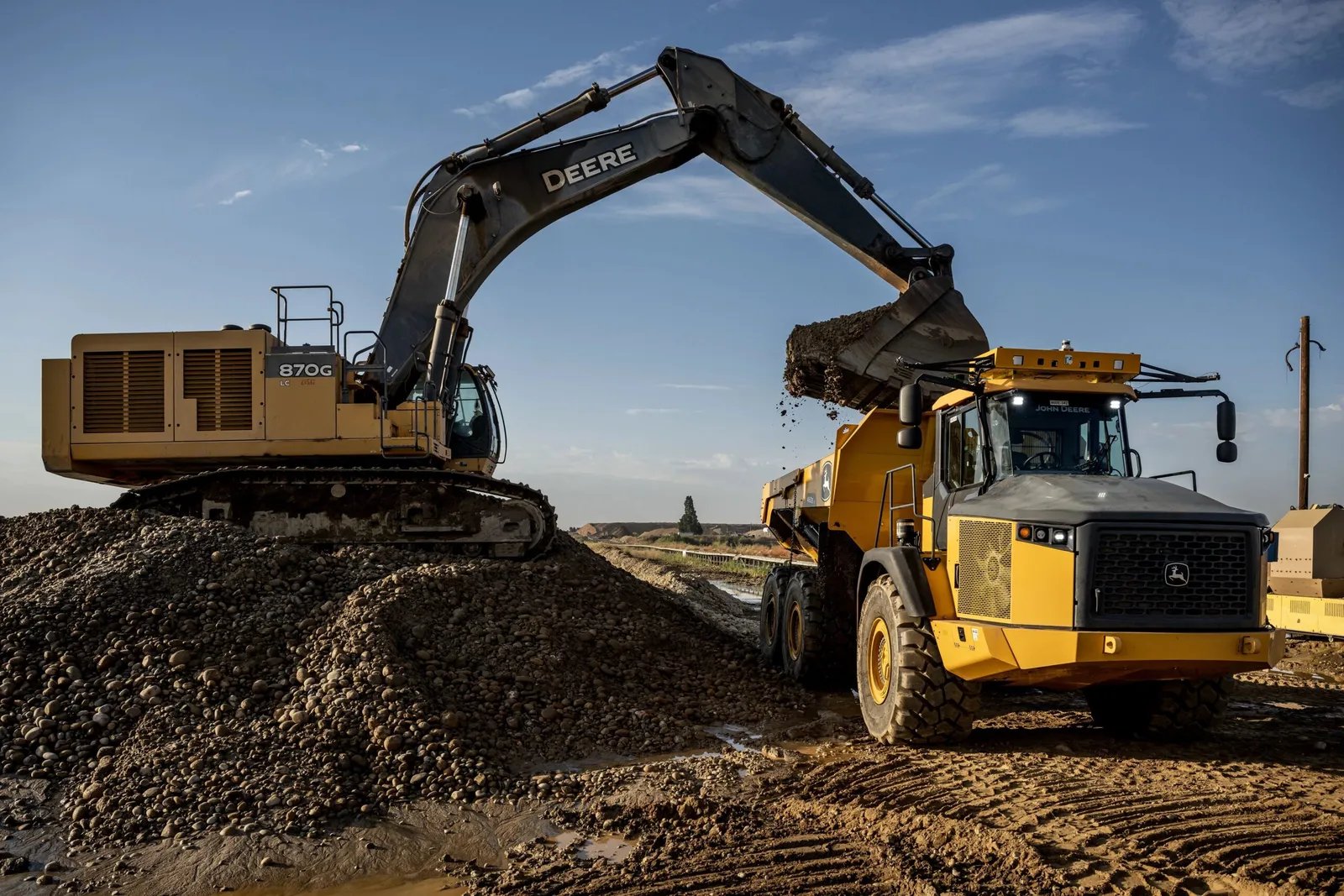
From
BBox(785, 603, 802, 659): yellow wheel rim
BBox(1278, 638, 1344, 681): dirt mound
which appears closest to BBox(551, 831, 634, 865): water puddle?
BBox(785, 603, 802, 659): yellow wheel rim

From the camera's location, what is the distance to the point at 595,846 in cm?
547

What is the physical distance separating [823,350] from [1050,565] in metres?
4.90

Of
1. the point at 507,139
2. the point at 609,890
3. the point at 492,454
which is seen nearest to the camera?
the point at 609,890

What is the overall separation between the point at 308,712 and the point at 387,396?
5.60m

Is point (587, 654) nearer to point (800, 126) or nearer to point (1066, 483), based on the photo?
point (1066, 483)

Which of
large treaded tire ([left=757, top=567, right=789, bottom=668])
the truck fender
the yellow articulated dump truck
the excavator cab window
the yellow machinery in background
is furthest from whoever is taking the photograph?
the excavator cab window

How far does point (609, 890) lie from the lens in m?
4.75

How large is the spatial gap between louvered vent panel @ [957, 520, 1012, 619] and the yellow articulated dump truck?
13mm

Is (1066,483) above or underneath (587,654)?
above

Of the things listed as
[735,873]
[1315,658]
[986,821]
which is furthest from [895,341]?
[1315,658]

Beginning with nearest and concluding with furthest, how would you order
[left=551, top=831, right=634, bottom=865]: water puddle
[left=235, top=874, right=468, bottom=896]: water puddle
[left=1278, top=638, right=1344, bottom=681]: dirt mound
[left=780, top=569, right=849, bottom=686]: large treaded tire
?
1. [left=235, top=874, right=468, bottom=896]: water puddle
2. [left=551, top=831, right=634, bottom=865]: water puddle
3. [left=780, top=569, right=849, bottom=686]: large treaded tire
4. [left=1278, top=638, right=1344, bottom=681]: dirt mound

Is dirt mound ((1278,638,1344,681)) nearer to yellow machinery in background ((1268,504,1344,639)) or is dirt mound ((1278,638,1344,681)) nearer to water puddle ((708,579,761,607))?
yellow machinery in background ((1268,504,1344,639))

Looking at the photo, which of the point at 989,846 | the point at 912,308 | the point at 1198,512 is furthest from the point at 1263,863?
the point at 912,308

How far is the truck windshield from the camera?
6.96 metres
